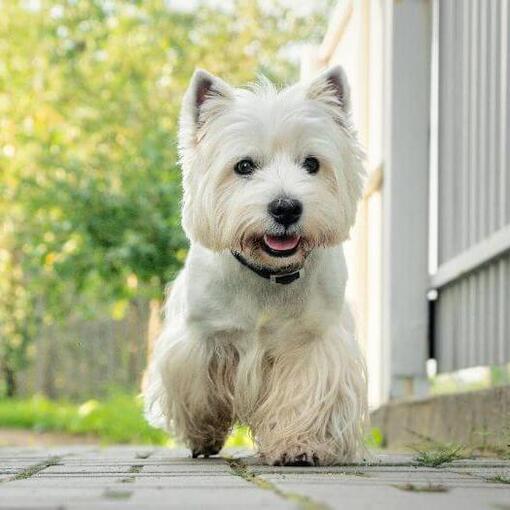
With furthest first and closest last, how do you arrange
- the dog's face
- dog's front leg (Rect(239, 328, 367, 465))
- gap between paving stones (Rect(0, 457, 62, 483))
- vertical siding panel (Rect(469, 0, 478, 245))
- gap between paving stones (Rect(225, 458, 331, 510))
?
vertical siding panel (Rect(469, 0, 478, 245)) < dog's front leg (Rect(239, 328, 367, 465)) < the dog's face < gap between paving stones (Rect(0, 457, 62, 483)) < gap between paving stones (Rect(225, 458, 331, 510))

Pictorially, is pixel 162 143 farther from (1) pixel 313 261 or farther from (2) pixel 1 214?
(1) pixel 313 261

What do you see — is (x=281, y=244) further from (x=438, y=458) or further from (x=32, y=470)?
(x=32, y=470)

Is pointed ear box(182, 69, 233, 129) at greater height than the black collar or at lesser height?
greater

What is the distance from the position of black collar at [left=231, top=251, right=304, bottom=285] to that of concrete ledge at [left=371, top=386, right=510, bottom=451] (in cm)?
80

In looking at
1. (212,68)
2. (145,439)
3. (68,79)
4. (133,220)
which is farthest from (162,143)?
(212,68)

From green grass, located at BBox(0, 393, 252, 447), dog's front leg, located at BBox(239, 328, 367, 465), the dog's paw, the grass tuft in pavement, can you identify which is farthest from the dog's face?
green grass, located at BBox(0, 393, 252, 447)

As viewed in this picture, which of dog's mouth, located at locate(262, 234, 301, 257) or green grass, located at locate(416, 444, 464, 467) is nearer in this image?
green grass, located at locate(416, 444, 464, 467)

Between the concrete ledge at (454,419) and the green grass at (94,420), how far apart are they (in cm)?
382

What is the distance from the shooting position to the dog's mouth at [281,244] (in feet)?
11.5

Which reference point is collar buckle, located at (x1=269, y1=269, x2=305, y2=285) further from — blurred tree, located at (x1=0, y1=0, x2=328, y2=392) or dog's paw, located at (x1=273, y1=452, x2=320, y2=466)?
blurred tree, located at (x1=0, y1=0, x2=328, y2=392)

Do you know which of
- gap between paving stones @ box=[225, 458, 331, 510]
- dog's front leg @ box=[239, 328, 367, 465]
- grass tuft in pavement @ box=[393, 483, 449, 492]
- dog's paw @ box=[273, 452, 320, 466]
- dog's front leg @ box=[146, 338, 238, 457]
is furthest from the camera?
dog's front leg @ box=[146, 338, 238, 457]

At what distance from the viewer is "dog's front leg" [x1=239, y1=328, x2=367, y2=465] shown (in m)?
3.70

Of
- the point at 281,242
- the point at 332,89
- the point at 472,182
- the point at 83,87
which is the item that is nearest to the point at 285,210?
the point at 281,242

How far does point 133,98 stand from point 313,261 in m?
10.5
